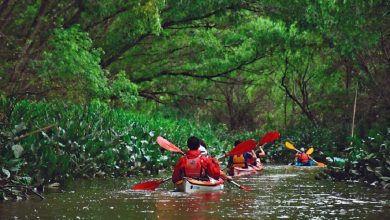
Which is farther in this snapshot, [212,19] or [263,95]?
[263,95]

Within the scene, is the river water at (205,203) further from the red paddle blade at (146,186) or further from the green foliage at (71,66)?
the green foliage at (71,66)

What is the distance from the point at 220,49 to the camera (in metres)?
27.1

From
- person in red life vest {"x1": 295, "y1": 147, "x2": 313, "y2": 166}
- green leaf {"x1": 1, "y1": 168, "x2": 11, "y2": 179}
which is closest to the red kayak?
person in red life vest {"x1": 295, "y1": 147, "x2": 313, "y2": 166}

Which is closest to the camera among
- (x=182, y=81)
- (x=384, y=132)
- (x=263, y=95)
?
(x=384, y=132)

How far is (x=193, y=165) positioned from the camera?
42.4 ft

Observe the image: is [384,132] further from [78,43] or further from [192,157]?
[78,43]

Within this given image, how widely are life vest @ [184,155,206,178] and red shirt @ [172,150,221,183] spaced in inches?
2.0

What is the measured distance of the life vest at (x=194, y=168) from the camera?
42.3 ft

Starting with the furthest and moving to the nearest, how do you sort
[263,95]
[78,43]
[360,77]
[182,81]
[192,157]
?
[263,95], [182,81], [360,77], [78,43], [192,157]

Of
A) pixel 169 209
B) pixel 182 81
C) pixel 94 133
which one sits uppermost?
pixel 182 81

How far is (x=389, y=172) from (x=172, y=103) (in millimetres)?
20470

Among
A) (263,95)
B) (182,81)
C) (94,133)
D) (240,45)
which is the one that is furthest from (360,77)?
(263,95)

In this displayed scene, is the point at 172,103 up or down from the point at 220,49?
down

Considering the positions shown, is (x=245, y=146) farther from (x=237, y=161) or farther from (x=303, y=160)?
(x=303, y=160)
